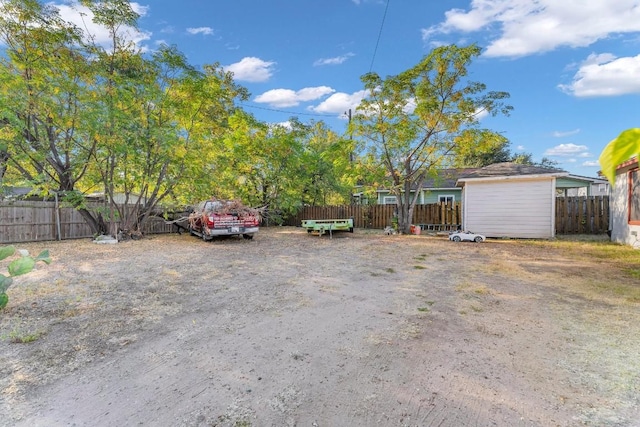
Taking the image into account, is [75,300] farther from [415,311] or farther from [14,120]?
[14,120]

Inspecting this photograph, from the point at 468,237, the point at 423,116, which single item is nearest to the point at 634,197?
the point at 468,237

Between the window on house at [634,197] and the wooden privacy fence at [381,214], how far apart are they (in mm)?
6438

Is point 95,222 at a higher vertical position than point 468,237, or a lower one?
higher

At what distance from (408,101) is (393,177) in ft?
10.4

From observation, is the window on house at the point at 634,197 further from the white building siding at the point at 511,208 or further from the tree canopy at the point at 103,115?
the tree canopy at the point at 103,115

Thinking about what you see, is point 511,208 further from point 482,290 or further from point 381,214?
point 482,290

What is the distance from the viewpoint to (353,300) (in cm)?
439

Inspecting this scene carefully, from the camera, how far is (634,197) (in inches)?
332

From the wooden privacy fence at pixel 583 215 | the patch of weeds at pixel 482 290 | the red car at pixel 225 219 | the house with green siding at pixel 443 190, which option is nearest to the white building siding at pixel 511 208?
the wooden privacy fence at pixel 583 215

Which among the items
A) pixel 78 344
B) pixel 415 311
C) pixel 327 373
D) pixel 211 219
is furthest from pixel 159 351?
pixel 211 219

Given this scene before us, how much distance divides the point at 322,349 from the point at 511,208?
37.8 feet

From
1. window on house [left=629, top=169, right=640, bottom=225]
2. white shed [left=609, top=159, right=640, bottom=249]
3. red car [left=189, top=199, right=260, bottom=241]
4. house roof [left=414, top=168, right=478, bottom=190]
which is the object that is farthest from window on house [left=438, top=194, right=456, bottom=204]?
red car [left=189, top=199, right=260, bottom=241]

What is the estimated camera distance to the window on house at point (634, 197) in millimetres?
8203

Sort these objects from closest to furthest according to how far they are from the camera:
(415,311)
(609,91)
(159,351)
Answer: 1. (609,91)
2. (159,351)
3. (415,311)
